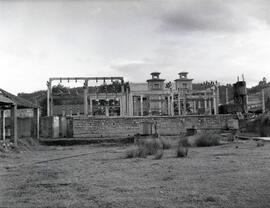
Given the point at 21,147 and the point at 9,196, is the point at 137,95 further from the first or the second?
the point at 9,196

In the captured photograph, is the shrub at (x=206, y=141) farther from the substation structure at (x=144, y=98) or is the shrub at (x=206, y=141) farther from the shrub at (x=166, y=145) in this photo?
the substation structure at (x=144, y=98)

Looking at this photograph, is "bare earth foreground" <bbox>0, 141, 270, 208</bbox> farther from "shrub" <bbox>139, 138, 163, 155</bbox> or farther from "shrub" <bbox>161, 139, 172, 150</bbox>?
"shrub" <bbox>161, 139, 172, 150</bbox>

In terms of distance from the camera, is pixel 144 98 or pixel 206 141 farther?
pixel 144 98

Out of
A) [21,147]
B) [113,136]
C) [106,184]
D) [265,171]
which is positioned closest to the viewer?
[106,184]

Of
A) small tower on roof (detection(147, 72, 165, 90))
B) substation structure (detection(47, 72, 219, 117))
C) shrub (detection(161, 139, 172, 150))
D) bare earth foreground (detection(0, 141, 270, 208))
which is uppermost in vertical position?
small tower on roof (detection(147, 72, 165, 90))

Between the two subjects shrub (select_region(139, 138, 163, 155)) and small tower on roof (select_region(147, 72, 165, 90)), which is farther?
small tower on roof (select_region(147, 72, 165, 90))

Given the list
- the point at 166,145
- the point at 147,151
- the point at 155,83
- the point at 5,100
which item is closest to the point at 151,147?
the point at 147,151

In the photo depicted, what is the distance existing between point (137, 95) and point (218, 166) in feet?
94.1

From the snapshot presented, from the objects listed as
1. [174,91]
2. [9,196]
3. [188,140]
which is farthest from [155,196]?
[174,91]

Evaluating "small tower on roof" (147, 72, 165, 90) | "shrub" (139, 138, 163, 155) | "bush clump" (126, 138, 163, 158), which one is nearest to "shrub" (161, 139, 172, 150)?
"shrub" (139, 138, 163, 155)

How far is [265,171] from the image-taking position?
9070 mm

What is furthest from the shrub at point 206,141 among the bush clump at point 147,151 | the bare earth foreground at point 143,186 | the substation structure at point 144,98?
the substation structure at point 144,98

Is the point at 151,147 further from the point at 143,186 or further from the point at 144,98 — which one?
the point at 144,98

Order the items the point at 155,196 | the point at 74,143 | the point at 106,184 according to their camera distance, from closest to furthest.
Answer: the point at 155,196, the point at 106,184, the point at 74,143
